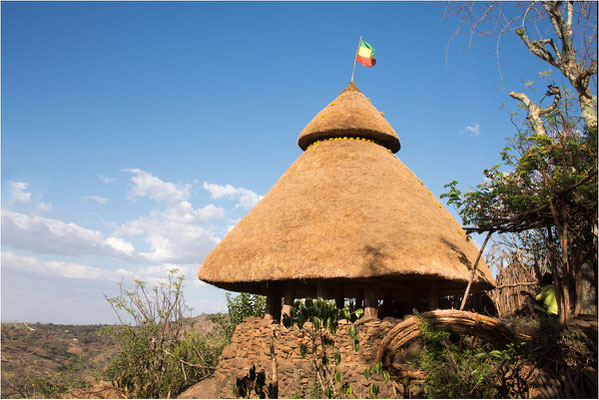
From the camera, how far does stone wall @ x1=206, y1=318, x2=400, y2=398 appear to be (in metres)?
7.59

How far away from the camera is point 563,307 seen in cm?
650

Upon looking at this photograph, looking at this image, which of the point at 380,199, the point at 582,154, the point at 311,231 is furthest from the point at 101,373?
the point at 582,154

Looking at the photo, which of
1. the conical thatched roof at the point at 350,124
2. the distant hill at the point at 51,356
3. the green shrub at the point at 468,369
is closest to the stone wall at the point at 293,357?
the green shrub at the point at 468,369

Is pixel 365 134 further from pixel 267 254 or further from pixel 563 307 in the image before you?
pixel 563 307

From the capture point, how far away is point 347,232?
8.94 m

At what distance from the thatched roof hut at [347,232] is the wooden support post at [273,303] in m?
0.04

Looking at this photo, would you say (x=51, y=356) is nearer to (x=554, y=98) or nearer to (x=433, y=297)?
(x=433, y=297)

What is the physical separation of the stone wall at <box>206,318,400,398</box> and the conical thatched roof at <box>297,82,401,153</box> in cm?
560

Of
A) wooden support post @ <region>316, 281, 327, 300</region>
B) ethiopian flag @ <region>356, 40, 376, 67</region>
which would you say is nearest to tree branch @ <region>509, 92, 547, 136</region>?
ethiopian flag @ <region>356, 40, 376, 67</region>

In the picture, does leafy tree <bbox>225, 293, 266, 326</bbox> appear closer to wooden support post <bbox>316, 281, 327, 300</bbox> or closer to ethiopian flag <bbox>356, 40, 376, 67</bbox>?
wooden support post <bbox>316, 281, 327, 300</bbox>

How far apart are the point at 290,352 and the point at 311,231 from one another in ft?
8.24

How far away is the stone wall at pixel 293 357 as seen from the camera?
7.59 metres

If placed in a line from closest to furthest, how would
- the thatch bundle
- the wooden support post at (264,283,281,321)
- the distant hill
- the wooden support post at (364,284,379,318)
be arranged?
1. the wooden support post at (364,284,379,318)
2. the distant hill
3. the wooden support post at (264,283,281,321)
4. the thatch bundle

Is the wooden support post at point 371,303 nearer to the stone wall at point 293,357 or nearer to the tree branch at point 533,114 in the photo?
the stone wall at point 293,357
